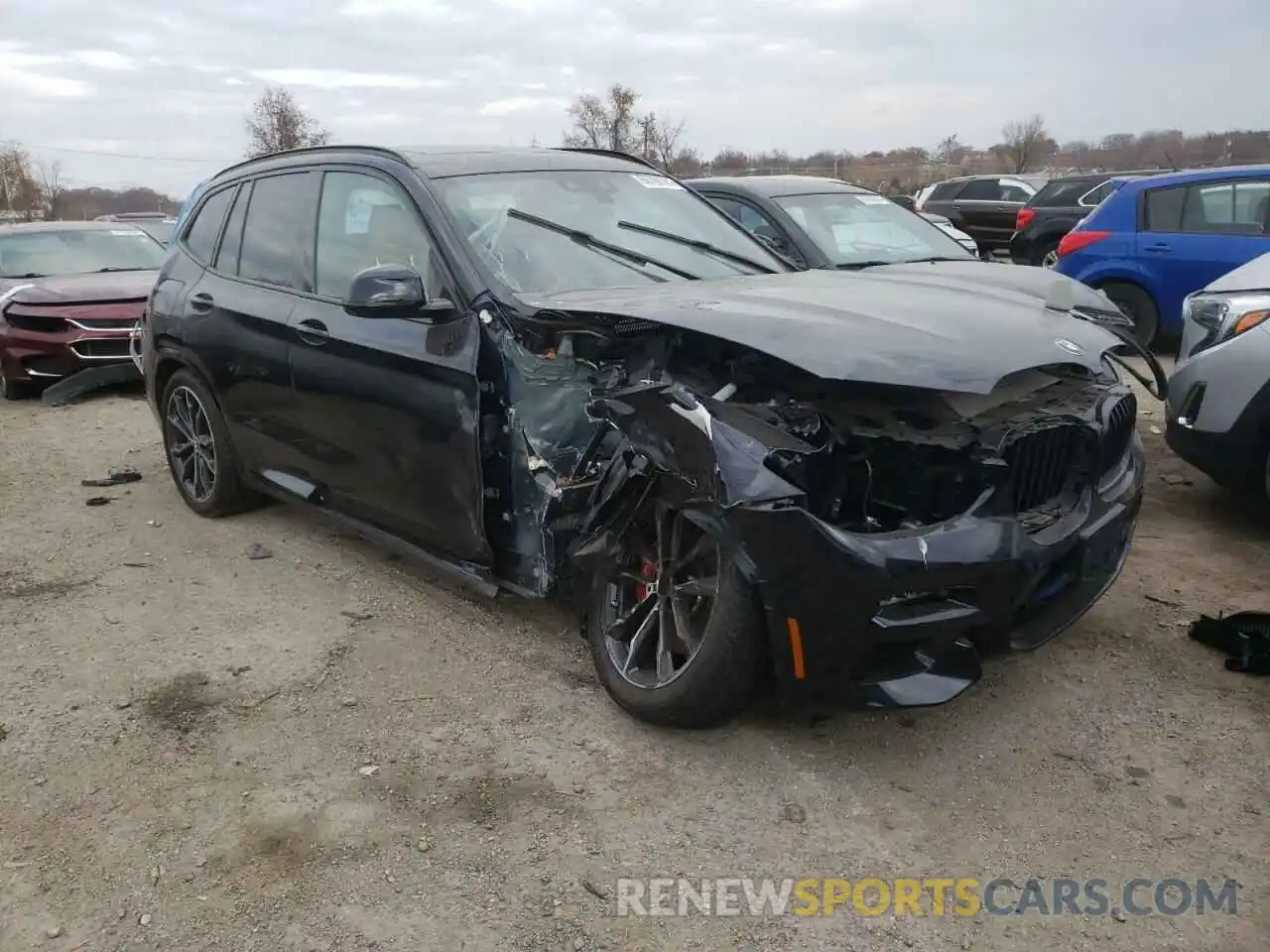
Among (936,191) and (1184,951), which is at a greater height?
(936,191)

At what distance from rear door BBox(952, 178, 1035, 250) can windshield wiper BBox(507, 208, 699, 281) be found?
15948 mm

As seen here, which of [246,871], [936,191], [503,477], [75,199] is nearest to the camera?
[246,871]

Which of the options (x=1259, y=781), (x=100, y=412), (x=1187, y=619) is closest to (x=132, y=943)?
(x=1259, y=781)

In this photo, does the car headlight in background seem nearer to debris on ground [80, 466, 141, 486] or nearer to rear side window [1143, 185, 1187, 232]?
rear side window [1143, 185, 1187, 232]

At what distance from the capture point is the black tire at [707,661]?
2.86 m

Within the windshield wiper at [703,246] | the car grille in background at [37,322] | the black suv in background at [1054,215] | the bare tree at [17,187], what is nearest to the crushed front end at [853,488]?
the windshield wiper at [703,246]

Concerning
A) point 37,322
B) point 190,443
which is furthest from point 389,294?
point 37,322

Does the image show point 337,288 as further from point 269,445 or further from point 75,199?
point 75,199

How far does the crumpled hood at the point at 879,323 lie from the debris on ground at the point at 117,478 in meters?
4.20

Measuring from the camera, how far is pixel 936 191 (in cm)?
1955

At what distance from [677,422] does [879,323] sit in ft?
2.22

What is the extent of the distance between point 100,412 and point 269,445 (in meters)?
4.90

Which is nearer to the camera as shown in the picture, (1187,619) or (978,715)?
(978,715)

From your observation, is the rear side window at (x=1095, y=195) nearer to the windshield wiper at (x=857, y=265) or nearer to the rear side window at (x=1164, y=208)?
the rear side window at (x=1164, y=208)
